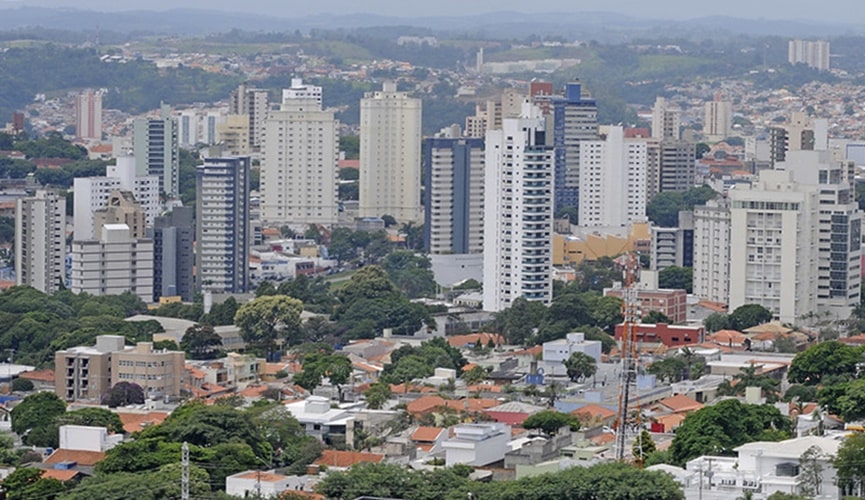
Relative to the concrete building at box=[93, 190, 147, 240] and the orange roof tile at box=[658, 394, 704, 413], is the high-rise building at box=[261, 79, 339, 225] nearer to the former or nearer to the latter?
the concrete building at box=[93, 190, 147, 240]

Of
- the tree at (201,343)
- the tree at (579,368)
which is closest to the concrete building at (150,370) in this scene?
the tree at (201,343)

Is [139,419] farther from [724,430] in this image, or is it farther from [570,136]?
[570,136]

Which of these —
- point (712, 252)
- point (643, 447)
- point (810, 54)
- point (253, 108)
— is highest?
point (810, 54)

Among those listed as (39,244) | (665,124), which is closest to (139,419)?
(39,244)

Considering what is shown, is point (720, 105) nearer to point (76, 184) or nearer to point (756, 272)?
point (76, 184)

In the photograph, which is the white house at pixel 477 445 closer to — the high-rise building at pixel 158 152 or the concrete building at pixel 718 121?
the high-rise building at pixel 158 152

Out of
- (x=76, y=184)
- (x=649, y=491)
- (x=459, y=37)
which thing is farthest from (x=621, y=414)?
(x=459, y=37)
